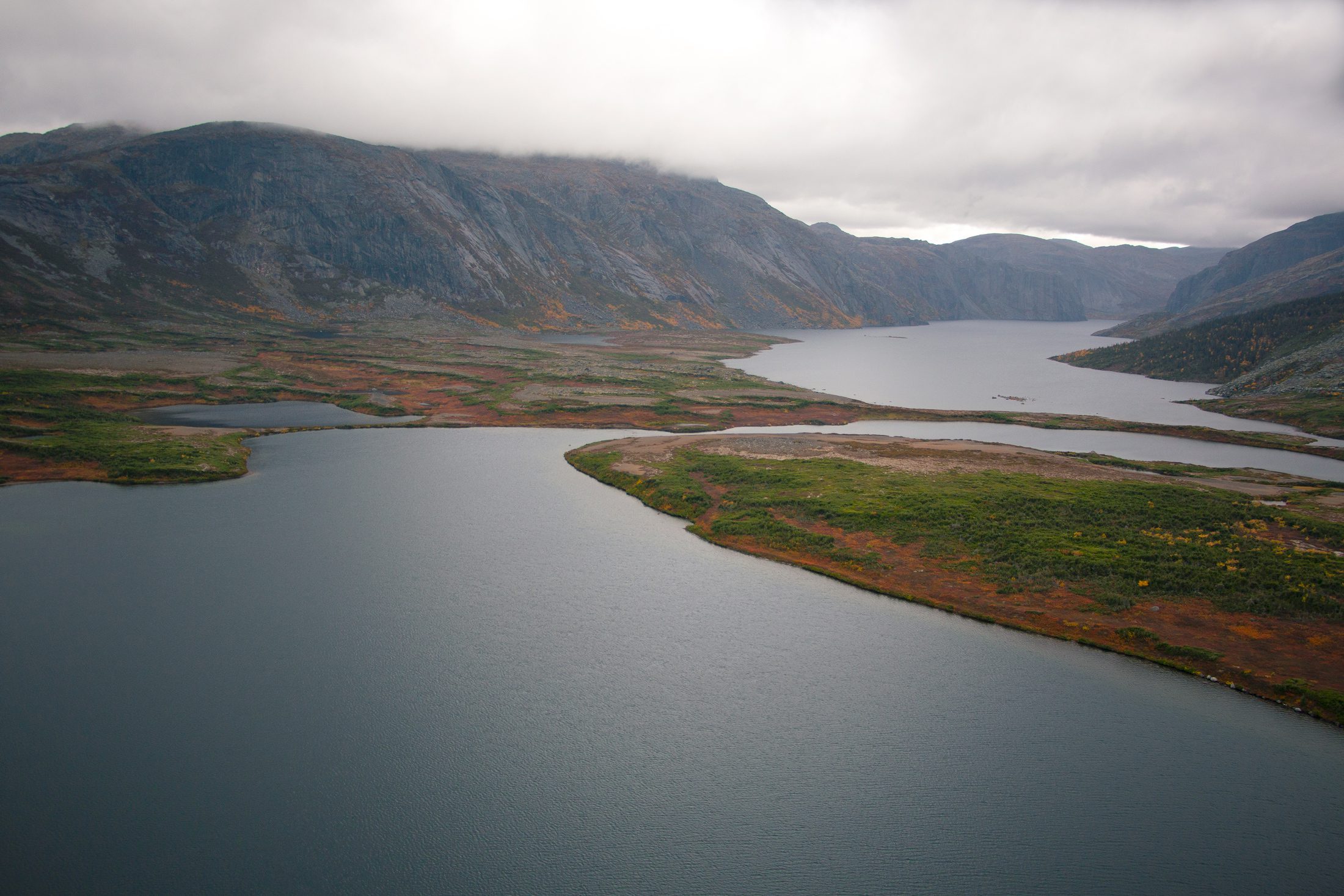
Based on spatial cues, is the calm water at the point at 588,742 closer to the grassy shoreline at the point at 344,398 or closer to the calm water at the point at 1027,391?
the grassy shoreline at the point at 344,398

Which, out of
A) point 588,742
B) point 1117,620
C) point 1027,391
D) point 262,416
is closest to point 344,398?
point 262,416

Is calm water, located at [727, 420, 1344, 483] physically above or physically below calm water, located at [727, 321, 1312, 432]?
below

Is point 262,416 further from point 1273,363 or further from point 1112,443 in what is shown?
point 1273,363

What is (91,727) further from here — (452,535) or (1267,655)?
(1267,655)

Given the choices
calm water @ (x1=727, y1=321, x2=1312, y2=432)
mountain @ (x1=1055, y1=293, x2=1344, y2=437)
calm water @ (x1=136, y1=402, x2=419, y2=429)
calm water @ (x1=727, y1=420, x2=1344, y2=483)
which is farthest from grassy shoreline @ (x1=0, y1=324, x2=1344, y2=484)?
mountain @ (x1=1055, y1=293, x2=1344, y2=437)

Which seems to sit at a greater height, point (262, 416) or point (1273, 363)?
point (1273, 363)

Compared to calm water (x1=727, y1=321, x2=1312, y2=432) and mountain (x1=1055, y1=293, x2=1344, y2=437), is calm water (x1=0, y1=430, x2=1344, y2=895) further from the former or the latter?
mountain (x1=1055, y1=293, x2=1344, y2=437)

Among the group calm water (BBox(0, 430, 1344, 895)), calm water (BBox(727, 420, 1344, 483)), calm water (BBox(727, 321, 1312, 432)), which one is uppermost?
calm water (BBox(727, 321, 1312, 432))

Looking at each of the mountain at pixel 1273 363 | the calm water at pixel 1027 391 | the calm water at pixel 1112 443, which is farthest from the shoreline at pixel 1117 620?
the mountain at pixel 1273 363
